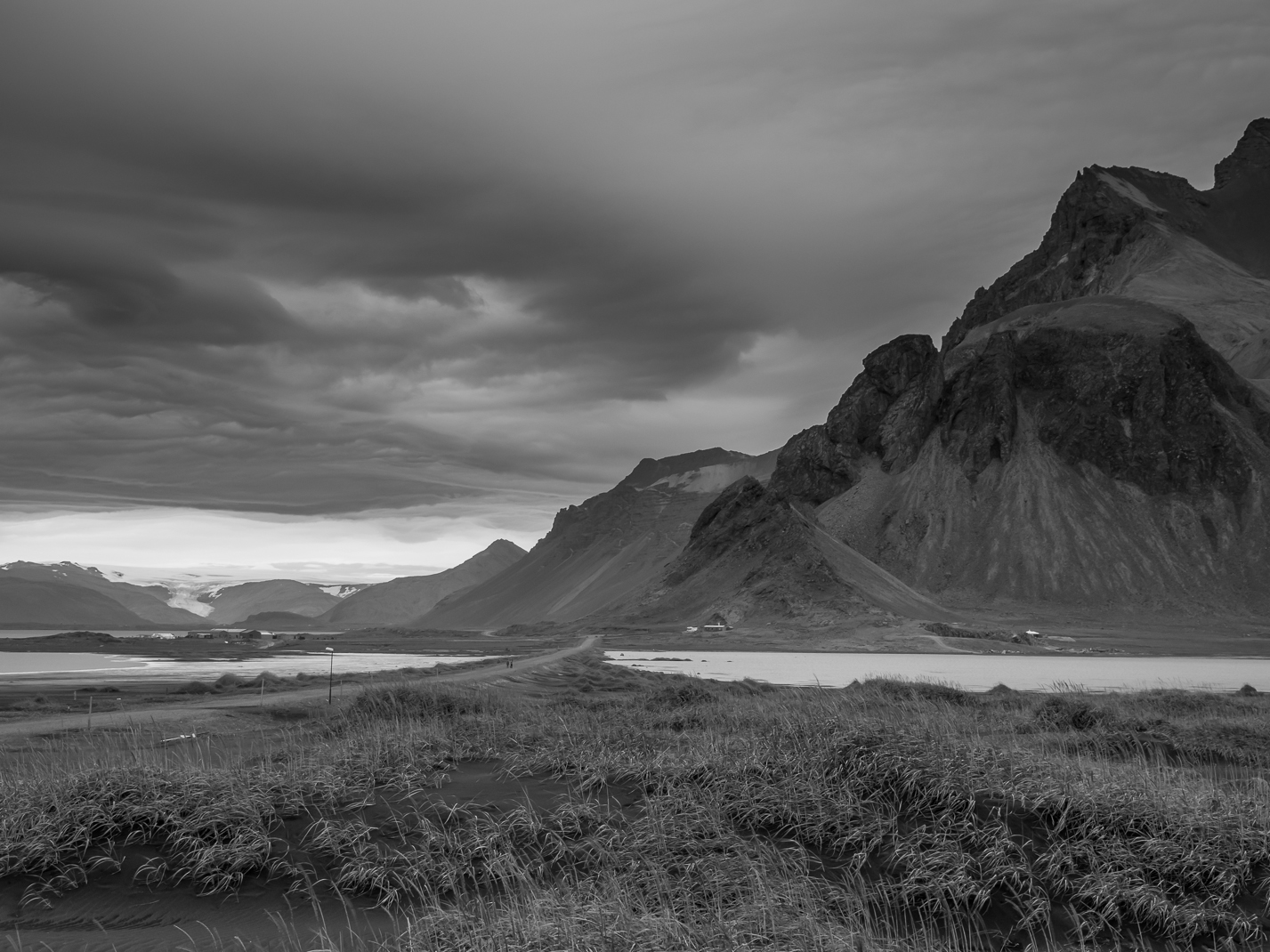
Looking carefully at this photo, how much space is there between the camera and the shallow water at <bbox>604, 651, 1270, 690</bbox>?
199ft

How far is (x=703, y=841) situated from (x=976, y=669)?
71.1m

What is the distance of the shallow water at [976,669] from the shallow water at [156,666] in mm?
21858

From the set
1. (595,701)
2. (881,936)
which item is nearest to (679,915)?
(881,936)

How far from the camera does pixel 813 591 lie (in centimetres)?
15338

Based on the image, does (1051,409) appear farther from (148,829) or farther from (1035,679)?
(148,829)

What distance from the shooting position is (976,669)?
259 feet

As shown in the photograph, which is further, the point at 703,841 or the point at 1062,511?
the point at 1062,511

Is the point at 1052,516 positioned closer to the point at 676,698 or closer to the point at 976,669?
the point at 976,669

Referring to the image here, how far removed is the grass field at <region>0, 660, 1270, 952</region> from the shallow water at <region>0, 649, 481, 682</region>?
47.6m

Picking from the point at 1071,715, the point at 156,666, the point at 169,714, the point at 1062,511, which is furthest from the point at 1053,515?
the point at 169,714

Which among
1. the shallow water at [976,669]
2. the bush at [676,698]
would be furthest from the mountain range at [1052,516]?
the bush at [676,698]

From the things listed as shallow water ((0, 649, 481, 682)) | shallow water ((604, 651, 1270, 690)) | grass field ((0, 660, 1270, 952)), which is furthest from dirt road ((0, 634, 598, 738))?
shallow water ((604, 651, 1270, 690))

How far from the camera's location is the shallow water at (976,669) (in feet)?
199

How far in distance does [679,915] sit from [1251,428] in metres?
207
